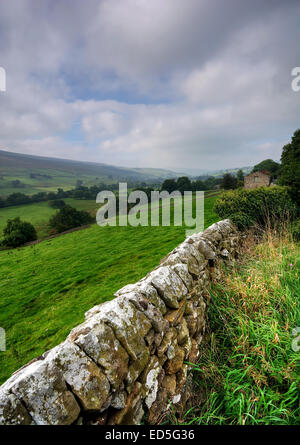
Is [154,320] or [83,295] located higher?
[154,320]

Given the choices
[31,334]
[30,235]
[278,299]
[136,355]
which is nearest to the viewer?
[136,355]

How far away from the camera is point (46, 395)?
1.46 m

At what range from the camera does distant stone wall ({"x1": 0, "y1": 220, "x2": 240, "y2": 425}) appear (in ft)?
4.76

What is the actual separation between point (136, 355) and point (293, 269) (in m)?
3.89

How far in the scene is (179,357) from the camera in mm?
2535

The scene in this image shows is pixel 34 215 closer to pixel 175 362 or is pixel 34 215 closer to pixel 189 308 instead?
pixel 189 308

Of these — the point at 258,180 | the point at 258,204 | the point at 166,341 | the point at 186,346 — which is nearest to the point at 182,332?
the point at 186,346

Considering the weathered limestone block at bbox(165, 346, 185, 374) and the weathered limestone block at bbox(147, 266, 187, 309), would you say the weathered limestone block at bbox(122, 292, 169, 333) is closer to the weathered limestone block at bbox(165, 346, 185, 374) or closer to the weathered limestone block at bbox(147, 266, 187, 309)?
the weathered limestone block at bbox(147, 266, 187, 309)

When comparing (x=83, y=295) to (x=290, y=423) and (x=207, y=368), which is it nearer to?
(x=207, y=368)

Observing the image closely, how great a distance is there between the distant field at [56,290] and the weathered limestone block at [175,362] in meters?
5.18

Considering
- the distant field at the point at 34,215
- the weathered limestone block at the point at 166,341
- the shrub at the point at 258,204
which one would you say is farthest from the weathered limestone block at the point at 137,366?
the distant field at the point at 34,215

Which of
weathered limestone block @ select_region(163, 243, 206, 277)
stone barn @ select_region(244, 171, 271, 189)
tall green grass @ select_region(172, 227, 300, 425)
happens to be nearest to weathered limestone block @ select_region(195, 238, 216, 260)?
weathered limestone block @ select_region(163, 243, 206, 277)
